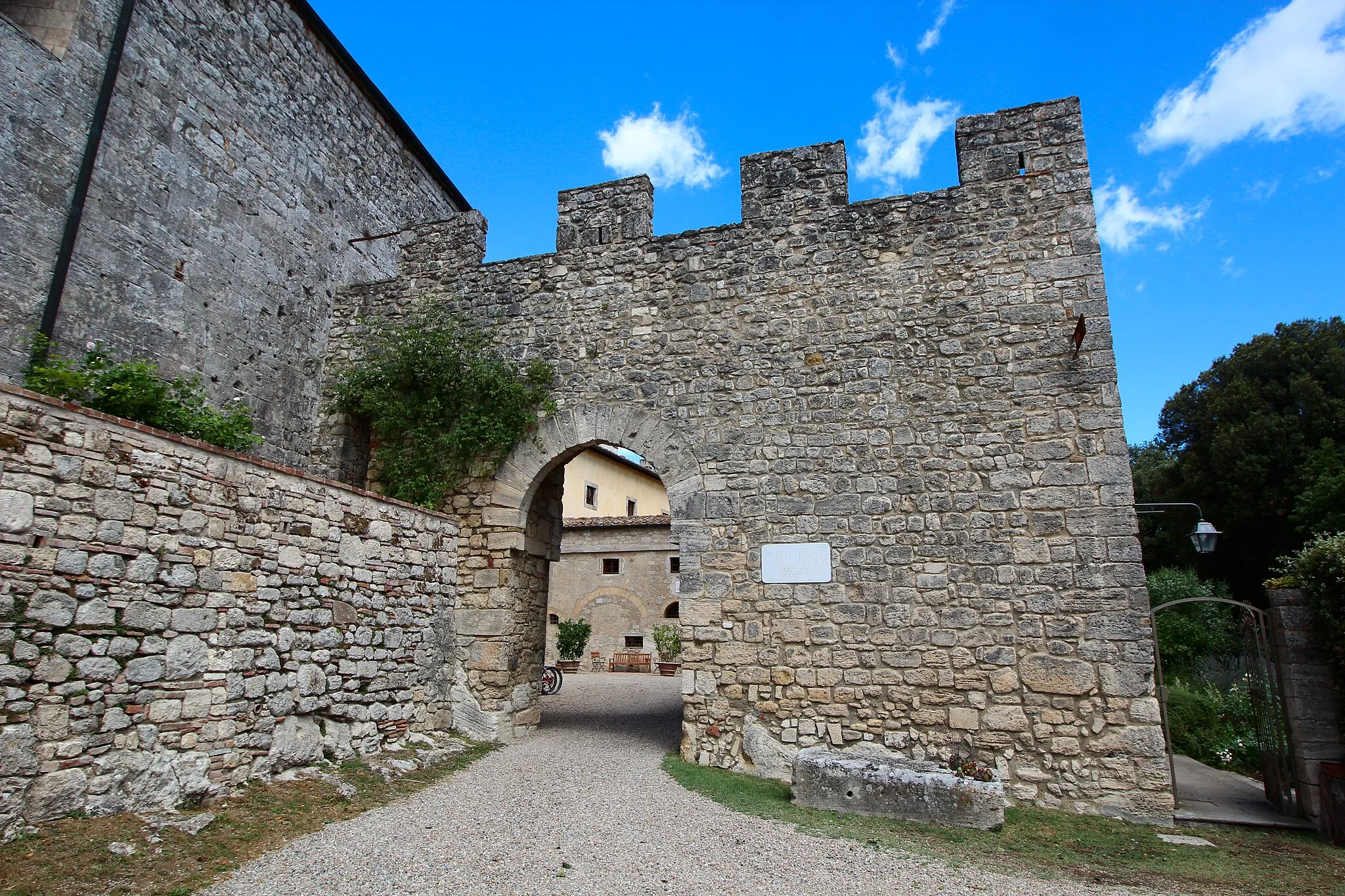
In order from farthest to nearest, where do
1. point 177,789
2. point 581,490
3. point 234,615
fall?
point 581,490 < point 234,615 < point 177,789

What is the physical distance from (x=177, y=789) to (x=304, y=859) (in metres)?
1.09

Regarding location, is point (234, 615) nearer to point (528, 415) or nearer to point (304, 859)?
point (304, 859)

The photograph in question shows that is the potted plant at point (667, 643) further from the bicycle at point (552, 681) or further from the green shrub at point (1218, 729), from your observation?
the green shrub at point (1218, 729)

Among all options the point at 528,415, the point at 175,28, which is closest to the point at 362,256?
the point at 175,28

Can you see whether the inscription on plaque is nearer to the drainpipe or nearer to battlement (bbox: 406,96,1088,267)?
battlement (bbox: 406,96,1088,267)

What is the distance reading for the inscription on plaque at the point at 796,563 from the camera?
22.6ft

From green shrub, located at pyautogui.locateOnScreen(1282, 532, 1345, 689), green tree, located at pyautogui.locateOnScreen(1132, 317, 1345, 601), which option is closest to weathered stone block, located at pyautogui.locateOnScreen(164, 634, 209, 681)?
green shrub, located at pyautogui.locateOnScreen(1282, 532, 1345, 689)

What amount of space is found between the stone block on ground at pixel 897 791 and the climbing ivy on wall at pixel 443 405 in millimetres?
4556

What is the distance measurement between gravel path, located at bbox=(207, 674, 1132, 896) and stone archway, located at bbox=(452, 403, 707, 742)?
4.47ft

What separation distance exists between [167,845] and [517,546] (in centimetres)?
423

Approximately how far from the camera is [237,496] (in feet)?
16.8

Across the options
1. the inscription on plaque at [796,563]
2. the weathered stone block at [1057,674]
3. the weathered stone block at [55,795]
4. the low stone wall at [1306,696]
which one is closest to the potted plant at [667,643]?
the inscription on plaque at [796,563]

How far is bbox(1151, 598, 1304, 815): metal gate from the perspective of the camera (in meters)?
5.93

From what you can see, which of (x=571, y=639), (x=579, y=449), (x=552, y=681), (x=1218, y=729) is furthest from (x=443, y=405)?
(x=571, y=639)
